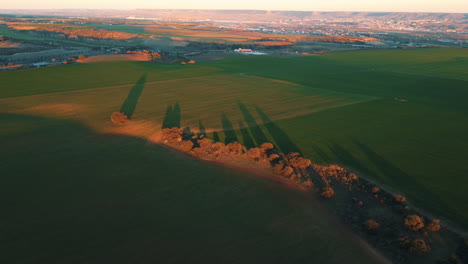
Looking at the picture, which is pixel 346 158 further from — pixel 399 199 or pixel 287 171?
pixel 399 199

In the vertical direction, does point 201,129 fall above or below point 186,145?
above

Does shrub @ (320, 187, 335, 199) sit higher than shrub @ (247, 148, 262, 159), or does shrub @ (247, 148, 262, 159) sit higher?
shrub @ (247, 148, 262, 159)

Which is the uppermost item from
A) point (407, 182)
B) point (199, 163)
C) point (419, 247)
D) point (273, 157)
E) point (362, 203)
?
point (273, 157)

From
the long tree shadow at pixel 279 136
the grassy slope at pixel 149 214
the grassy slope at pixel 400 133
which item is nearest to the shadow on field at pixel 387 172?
the grassy slope at pixel 400 133

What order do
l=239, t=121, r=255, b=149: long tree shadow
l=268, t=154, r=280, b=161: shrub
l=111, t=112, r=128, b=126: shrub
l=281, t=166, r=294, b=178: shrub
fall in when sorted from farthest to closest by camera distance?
1. l=111, t=112, r=128, b=126: shrub
2. l=239, t=121, r=255, b=149: long tree shadow
3. l=268, t=154, r=280, b=161: shrub
4. l=281, t=166, r=294, b=178: shrub

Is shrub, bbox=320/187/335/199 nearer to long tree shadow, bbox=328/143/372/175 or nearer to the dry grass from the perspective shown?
long tree shadow, bbox=328/143/372/175

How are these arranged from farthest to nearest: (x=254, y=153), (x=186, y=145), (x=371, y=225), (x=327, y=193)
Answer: (x=186, y=145) → (x=254, y=153) → (x=327, y=193) → (x=371, y=225)

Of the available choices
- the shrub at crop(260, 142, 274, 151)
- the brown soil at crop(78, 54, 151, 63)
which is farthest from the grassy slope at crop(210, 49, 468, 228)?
the brown soil at crop(78, 54, 151, 63)

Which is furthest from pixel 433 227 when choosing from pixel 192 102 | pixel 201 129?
pixel 192 102
